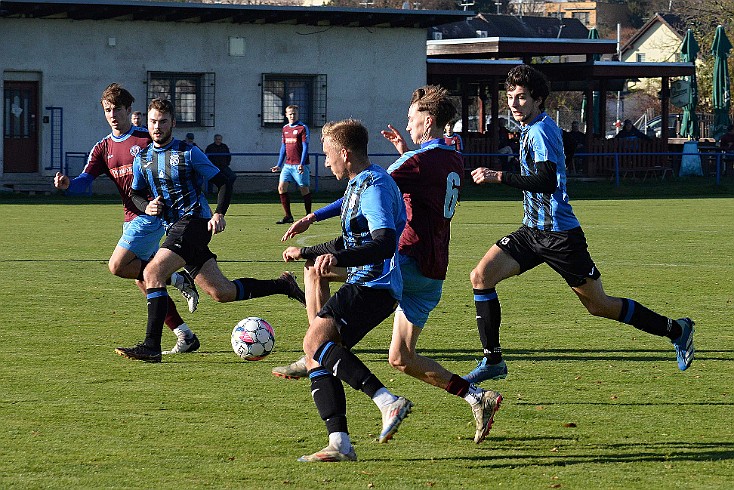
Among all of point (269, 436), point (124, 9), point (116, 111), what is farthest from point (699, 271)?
point (124, 9)

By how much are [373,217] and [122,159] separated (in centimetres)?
417

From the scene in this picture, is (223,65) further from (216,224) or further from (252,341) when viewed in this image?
(252,341)

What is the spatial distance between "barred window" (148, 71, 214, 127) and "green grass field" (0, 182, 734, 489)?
798 inches

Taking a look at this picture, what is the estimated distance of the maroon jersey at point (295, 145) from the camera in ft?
72.4

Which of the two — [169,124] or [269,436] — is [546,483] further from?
[169,124]

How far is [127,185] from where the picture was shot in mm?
9359

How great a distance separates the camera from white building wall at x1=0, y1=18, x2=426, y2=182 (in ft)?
105

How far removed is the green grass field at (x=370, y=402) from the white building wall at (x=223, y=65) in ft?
62.6

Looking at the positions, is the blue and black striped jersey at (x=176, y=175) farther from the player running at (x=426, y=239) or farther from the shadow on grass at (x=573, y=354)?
the player running at (x=426, y=239)

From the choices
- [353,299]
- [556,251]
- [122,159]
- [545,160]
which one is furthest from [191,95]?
[353,299]

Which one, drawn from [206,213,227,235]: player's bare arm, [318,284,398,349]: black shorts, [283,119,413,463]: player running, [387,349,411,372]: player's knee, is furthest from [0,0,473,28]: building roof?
[318,284,398,349]: black shorts

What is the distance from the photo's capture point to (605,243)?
18.1 m

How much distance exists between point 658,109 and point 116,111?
222 ft

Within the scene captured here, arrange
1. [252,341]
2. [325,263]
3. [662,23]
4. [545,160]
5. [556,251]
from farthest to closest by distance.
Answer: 1. [662,23]
2. [252,341]
3. [556,251]
4. [545,160]
5. [325,263]
